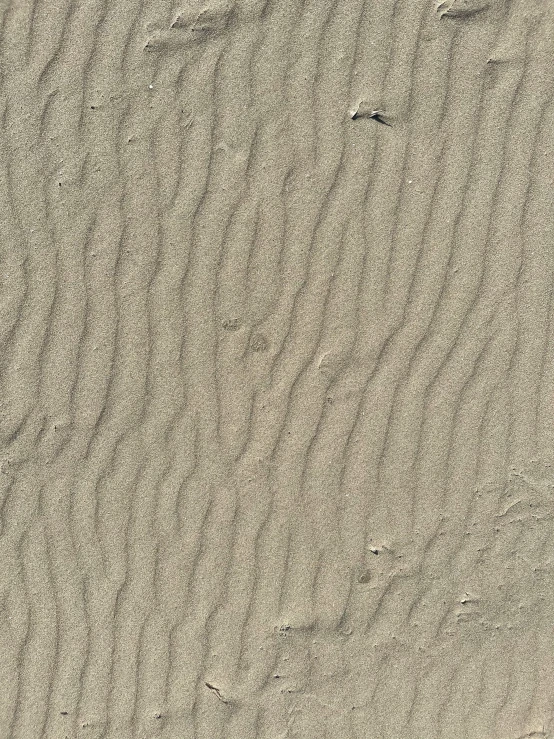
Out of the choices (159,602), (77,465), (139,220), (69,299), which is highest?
(139,220)

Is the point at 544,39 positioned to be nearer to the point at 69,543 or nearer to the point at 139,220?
the point at 139,220

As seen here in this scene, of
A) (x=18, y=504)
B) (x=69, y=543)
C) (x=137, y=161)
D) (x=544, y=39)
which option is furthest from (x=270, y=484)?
(x=544, y=39)

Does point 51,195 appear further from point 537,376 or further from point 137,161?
point 537,376

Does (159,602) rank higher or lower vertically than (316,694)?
higher

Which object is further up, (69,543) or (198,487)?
(198,487)

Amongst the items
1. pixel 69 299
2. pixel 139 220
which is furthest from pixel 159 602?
pixel 139 220

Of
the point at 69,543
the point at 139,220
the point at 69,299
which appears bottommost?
the point at 69,543
